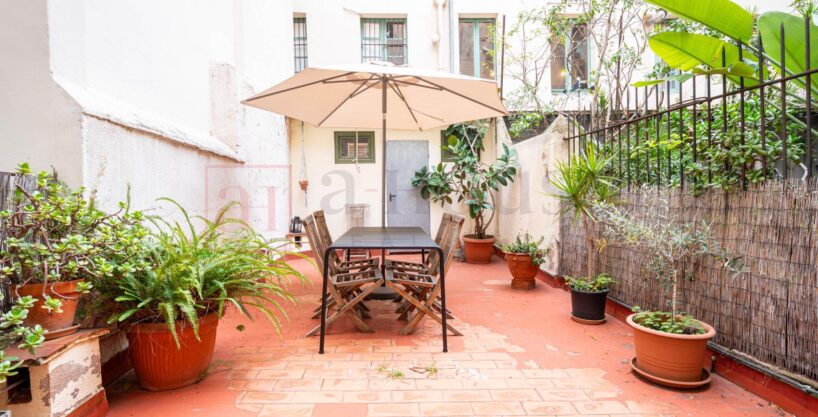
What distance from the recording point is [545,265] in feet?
17.4

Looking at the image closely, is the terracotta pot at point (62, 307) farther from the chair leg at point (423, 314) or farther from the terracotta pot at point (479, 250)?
the terracotta pot at point (479, 250)

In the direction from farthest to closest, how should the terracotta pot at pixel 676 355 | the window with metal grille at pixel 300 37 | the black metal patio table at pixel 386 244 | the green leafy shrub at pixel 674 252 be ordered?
1. the window with metal grille at pixel 300 37
2. the black metal patio table at pixel 386 244
3. the green leafy shrub at pixel 674 252
4. the terracotta pot at pixel 676 355

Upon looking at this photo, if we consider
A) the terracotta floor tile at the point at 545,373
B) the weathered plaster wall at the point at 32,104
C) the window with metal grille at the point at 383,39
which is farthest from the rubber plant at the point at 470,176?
the weathered plaster wall at the point at 32,104

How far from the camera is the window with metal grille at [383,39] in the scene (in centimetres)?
790

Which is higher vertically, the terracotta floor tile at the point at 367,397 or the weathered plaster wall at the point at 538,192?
the weathered plaster wall at the point at 538,192

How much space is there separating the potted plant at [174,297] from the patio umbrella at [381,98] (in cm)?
155

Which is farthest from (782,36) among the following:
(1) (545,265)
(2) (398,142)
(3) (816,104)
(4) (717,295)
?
(2) (398,142)

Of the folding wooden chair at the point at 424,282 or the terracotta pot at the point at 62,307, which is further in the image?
the folding wooden chair at the point at 424,282

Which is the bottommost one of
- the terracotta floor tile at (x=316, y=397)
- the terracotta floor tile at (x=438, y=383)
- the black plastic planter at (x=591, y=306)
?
the terracotta floor tile at (x=438, y=383)

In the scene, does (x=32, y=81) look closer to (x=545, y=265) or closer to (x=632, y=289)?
(x=632, y=289)

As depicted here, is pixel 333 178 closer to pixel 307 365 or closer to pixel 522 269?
pixel 522 269

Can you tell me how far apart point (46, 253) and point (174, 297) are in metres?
0.58

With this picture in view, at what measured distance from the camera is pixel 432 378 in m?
2.49

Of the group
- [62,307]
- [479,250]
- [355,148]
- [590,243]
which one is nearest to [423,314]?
[590,243]
